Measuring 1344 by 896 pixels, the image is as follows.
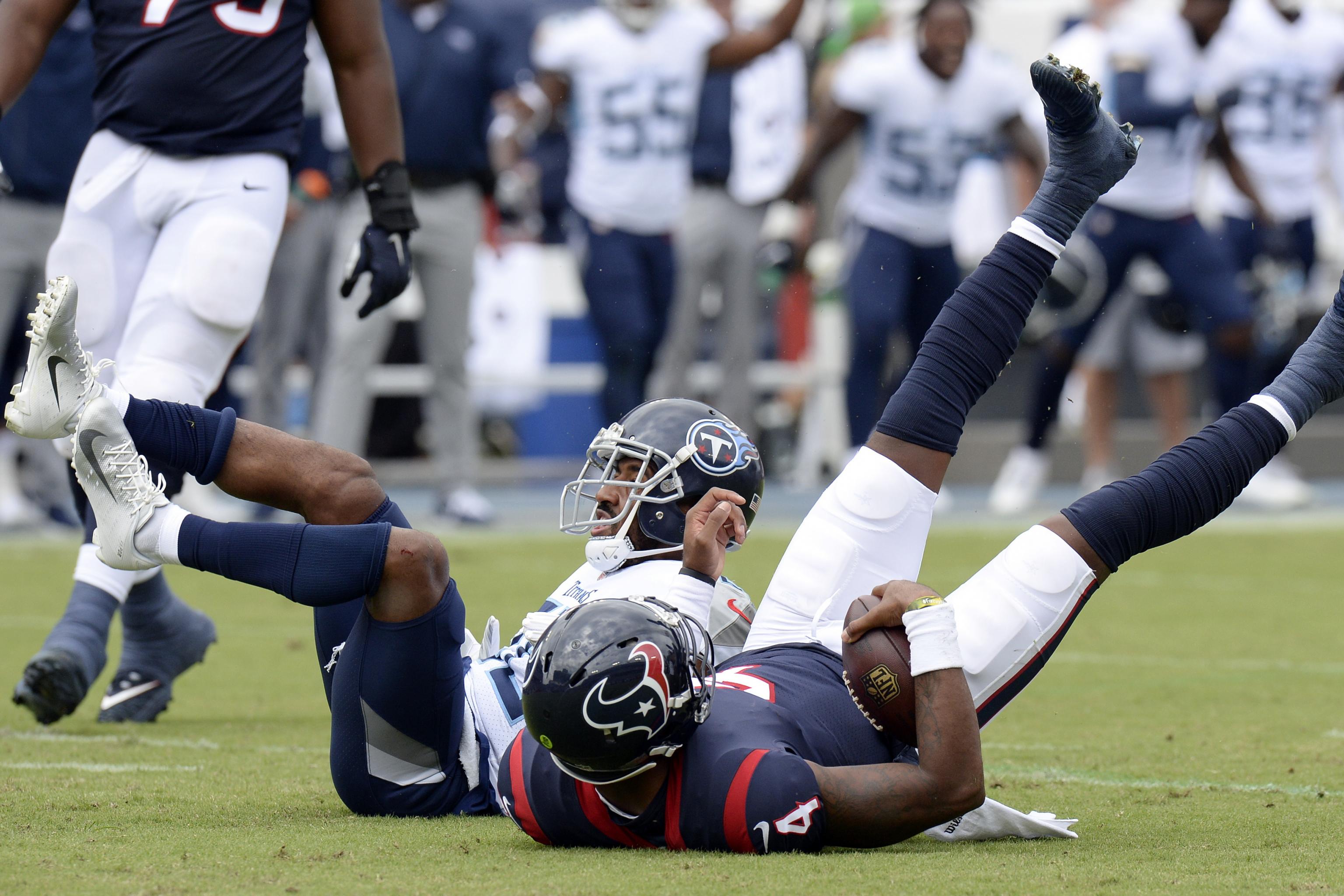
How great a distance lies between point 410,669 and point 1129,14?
23.7 feet

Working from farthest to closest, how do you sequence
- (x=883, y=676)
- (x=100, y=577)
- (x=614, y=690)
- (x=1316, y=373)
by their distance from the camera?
(x=100, y=577), (x=1316, y=373), (x=883, y=676), (x=614, y=690)

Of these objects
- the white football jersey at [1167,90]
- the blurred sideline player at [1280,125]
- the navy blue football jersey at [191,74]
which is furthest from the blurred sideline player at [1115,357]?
the navy blue football jersey at [191,74]

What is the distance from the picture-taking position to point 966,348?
10.4 ft

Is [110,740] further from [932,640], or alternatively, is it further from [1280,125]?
[1280,125]

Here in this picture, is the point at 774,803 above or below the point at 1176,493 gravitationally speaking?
below

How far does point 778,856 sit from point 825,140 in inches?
264

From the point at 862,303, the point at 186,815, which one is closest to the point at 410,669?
the point at 186,815

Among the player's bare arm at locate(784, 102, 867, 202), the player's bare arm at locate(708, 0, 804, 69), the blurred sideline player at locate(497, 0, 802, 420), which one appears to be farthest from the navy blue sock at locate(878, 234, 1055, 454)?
the player's bare arm at locate(784, 102, 867, 202)

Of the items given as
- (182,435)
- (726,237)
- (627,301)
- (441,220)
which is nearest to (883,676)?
(182,435)

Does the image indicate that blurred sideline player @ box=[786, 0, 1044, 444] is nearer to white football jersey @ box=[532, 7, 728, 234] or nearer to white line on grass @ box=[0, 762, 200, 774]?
white football jersey @ box=[532, 7, 728, 234]

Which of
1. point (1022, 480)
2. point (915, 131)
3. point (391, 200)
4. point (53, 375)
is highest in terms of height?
point (915, 131)

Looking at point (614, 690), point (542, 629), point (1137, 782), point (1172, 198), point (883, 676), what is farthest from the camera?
point (1172, 198)

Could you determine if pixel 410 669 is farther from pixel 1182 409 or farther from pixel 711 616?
pixel 1182 409

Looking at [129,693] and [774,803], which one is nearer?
[774,803]
